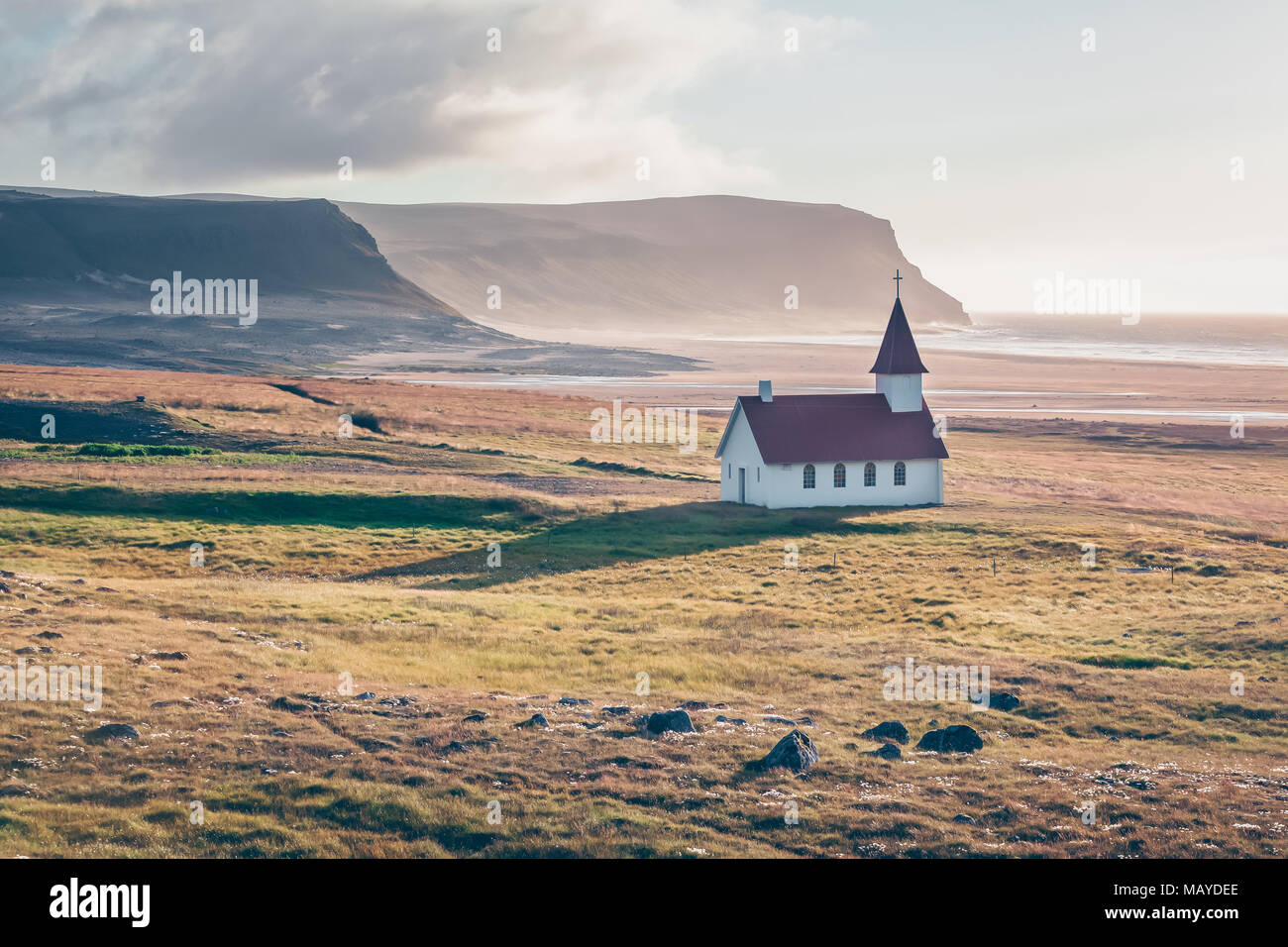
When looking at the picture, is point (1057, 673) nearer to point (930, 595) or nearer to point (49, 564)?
point (930, 595)

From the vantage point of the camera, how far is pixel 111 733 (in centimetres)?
2077

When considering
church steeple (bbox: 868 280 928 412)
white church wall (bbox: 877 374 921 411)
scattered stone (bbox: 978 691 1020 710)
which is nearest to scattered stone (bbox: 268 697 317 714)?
scattered stone (bbox: 978 691 1020 710)

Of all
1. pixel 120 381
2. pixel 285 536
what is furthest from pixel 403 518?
pixel 120 381

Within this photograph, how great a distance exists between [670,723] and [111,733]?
10.3 metres

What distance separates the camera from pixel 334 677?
26.2 metres

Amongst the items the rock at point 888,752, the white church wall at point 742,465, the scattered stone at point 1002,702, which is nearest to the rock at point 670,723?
the rock at point 888,752

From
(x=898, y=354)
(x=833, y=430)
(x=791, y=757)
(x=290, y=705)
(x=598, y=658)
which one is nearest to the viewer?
(x=791, y=757)

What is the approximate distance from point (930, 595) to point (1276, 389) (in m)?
132

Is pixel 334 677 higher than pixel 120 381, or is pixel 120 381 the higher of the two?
pixel 120 381

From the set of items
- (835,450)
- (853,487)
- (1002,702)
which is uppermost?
(835,450)

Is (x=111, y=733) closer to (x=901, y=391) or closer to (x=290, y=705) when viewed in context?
(x=290, y=705)

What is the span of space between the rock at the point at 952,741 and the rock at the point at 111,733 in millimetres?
14679

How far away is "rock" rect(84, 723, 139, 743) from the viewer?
2055 centimetres

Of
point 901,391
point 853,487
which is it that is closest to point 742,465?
point 853,487
